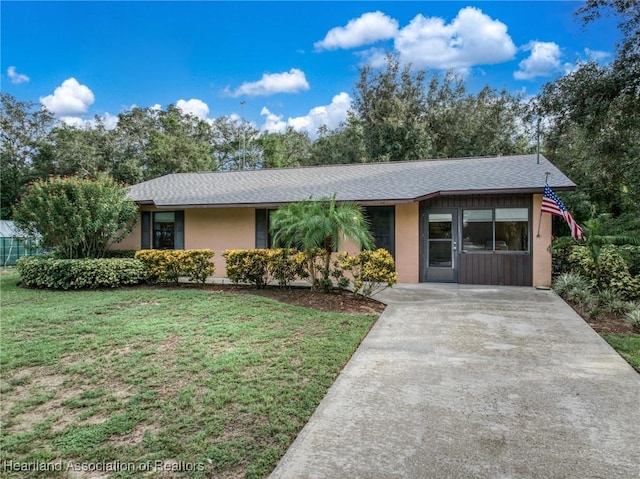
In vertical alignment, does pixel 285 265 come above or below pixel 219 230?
below

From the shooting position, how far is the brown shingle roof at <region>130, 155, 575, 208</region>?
10.2m

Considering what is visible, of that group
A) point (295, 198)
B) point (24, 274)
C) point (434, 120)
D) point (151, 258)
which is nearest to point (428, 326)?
point (295, 198)

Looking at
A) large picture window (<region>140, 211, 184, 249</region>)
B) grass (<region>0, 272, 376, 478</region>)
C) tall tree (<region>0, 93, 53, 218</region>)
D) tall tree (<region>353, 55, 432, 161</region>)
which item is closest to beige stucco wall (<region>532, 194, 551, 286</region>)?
grass (<region>0, 272, 376, 478</region>)

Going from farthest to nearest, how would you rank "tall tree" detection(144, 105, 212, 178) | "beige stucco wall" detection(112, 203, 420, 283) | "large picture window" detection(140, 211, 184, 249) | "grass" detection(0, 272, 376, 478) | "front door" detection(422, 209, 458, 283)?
1. "tall tree" detection(144, 105, 212, 178)
2. "large picture window" detection(140, 211, 184, 249)
3. "beige stucco wall" detection(112, 203, 420, 283)
4. "front door" detection(422, 209, 458, 283)
5. "grass" detection(0, 272, 376, 478)

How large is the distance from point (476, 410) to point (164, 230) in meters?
11.7

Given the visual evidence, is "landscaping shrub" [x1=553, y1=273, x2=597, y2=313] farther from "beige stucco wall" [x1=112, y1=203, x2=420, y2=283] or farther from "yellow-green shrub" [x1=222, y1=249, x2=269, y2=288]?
"yellow-green shrub" [x1=222, y1=249, x2=269, y2=288]

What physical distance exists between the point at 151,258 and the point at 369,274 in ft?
19.0

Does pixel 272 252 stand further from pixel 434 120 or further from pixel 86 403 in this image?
pixel 434 120

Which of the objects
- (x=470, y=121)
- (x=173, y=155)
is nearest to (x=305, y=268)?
(x=173, y=155)

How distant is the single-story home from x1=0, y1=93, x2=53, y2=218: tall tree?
18729 millimetres

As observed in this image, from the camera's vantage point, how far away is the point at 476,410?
137 inches

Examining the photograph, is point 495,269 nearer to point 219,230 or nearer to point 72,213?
point 219,230

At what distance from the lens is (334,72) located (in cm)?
2275

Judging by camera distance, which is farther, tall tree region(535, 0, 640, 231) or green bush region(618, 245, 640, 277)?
green bush region(618, 245, 640, 277)
